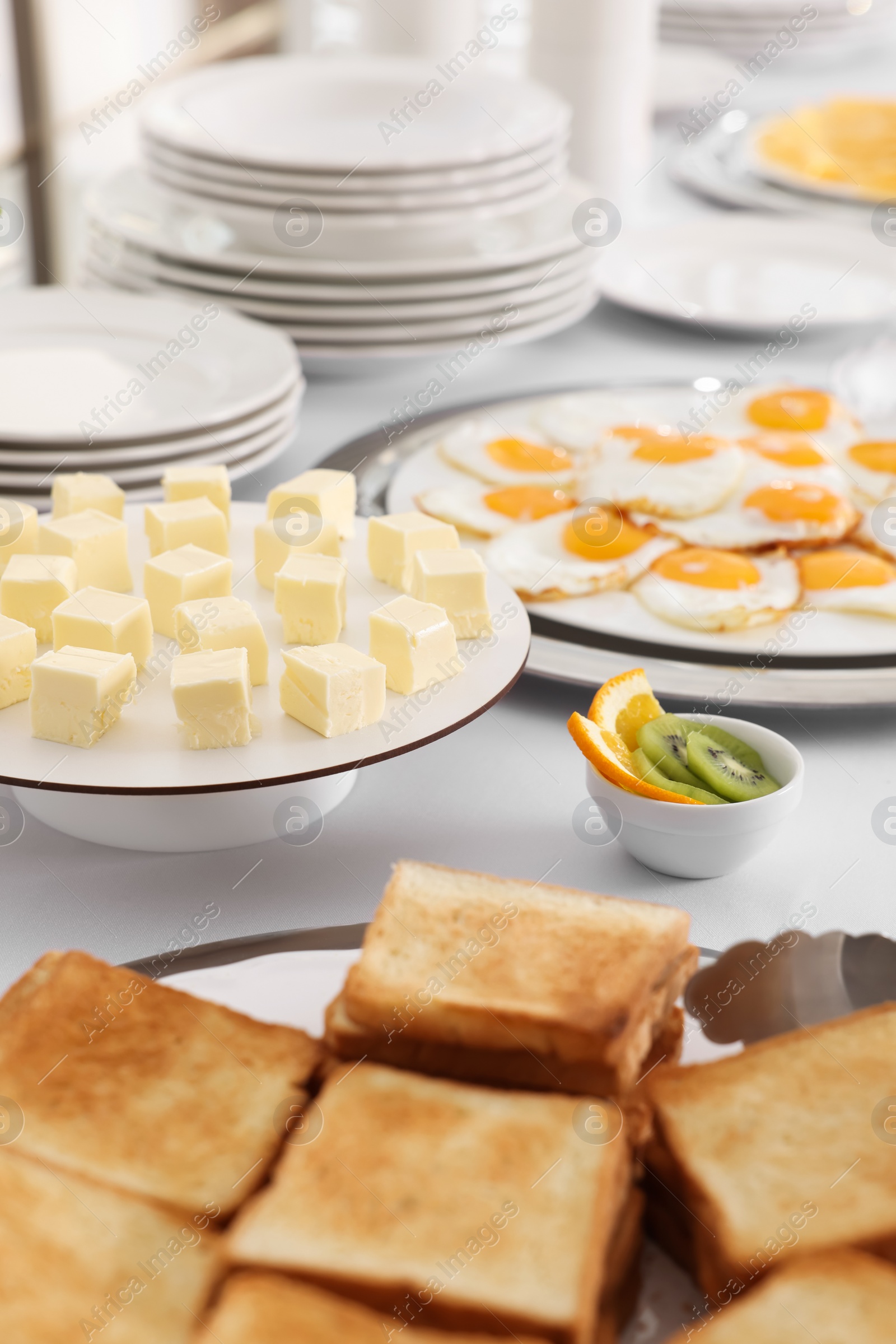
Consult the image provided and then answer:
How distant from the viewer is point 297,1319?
2.18ft

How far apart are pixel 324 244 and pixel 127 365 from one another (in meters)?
0.34

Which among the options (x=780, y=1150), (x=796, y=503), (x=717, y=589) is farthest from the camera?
(x=796, y=503)

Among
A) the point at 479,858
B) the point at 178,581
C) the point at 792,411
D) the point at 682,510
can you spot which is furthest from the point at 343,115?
the point at 479,858

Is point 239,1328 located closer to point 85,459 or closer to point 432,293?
point 85,459

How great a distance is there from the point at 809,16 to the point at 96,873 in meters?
3.33

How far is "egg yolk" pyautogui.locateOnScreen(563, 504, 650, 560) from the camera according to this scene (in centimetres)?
150

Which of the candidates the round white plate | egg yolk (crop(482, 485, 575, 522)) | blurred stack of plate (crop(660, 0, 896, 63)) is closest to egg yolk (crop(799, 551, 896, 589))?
egg yolk (crop(482, 485, 575, 522))

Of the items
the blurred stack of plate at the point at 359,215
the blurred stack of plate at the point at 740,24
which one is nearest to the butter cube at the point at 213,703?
the blurred stack of plate at the point at 359,215

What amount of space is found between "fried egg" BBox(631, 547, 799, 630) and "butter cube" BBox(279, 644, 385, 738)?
43 centimetres

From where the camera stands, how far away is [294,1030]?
2.80 feet

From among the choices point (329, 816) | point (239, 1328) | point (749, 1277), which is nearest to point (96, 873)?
point (329, 816)

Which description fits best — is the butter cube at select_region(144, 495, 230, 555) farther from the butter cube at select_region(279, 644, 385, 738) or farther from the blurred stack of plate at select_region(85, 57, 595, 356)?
the blurred stack of plate at select_region(85, 57, 595, 356)

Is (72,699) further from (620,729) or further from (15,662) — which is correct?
(620,729)

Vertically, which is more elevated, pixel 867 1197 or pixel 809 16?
pixel 809 16
